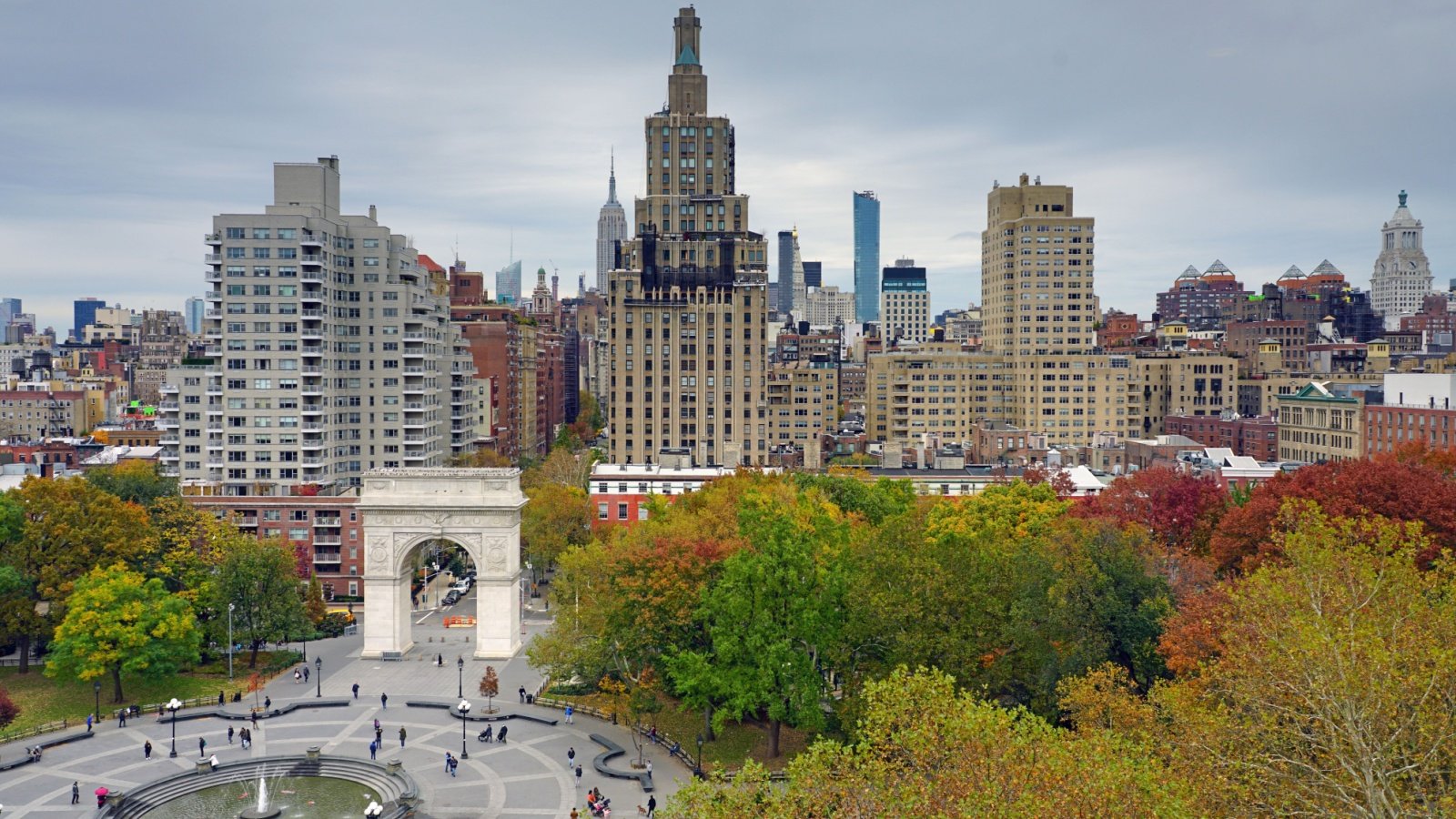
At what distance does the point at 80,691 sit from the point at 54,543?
35.8ft

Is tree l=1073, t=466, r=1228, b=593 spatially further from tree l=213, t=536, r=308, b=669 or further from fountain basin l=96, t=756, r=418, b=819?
tree l=213, t=536, r=308, b=669

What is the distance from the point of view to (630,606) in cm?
6331

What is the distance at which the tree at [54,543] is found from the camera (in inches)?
2975

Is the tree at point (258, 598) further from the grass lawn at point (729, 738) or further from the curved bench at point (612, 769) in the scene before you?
the curved bench at point (612, 769)

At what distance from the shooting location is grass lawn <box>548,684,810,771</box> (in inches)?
2373

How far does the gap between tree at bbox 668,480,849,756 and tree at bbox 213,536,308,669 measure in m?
33.0

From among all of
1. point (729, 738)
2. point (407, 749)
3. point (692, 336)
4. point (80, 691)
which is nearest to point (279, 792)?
point (407, 749)

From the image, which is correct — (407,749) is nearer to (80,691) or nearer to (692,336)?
(80,691)

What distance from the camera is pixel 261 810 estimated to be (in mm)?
54656

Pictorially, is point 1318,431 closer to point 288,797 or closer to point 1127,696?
point 1127,696

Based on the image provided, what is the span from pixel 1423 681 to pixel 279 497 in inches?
3806

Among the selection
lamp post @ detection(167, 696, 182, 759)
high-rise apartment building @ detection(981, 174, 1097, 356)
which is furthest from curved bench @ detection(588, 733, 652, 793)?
high-rise apartment building @ detection(981, 174, 1097, 356)

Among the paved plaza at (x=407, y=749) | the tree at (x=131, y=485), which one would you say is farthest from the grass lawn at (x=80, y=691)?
the tree at (x=131, y=485)

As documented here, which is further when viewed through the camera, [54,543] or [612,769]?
[54,543]
